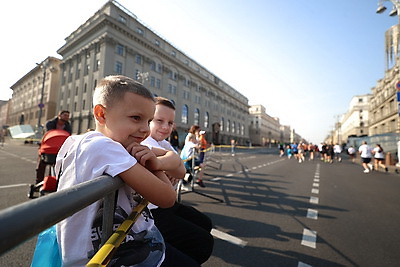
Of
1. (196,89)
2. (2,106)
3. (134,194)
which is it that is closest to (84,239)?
(134,194)

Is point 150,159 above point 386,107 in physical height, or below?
below

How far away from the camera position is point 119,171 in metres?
0.90

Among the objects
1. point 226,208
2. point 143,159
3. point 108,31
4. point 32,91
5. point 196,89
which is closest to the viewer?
point 143,159

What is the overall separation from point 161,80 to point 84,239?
4161 cm

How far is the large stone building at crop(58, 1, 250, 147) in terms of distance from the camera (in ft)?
102

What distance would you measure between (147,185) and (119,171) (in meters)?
0.16

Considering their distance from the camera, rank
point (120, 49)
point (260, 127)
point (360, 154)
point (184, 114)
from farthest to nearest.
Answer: point (260, 127), point (184, 114), point (120, 49), point (360, 154)

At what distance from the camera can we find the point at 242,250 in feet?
8.77

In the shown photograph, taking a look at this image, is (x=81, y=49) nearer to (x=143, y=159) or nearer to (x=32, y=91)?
(x=32, y=91)

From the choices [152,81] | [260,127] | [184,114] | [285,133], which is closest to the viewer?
[152,81]

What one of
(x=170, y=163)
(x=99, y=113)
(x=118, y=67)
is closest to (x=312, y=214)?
(x=170, y=163)

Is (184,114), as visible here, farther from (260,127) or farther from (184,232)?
(260,127)

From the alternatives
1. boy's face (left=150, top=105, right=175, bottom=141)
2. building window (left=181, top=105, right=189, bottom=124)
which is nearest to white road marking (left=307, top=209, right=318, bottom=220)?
boy's face (left=150, top=105, right=175, bottom=141)

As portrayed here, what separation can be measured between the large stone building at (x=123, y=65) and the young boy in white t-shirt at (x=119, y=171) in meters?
22.6
